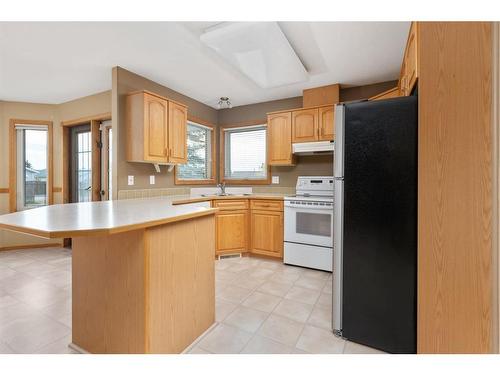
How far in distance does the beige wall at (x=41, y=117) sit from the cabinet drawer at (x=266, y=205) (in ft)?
8.61

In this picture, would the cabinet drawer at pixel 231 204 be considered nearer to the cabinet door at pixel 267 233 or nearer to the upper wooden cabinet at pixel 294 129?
the cabinet door at pixel 267 233

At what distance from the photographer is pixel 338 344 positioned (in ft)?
5.38

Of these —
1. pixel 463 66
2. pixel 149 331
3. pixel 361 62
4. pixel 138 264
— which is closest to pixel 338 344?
pixel 149 331

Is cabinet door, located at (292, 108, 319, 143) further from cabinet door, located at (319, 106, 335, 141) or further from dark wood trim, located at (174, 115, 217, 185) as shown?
dark wood trim, located at (174, 115, 217, 185)

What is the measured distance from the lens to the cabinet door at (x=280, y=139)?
3522mm

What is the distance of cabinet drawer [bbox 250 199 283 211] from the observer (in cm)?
332

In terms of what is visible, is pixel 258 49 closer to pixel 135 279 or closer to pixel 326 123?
pixel 326 123

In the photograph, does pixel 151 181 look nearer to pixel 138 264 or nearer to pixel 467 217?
pixel 138 264

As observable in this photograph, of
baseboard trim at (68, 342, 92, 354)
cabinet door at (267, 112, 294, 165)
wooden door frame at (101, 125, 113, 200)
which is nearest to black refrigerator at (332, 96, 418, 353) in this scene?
baseboard trim at (68, 342, 92, 354)

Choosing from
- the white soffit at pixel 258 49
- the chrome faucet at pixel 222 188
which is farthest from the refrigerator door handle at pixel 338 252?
the chrome faucet at pixel 222 188

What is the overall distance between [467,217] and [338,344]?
1123mm

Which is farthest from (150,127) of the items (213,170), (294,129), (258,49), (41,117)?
(41,117)

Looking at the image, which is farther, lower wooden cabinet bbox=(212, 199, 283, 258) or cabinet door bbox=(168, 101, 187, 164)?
lower wooden cabinet bbox=(212, 199, 283, 258)

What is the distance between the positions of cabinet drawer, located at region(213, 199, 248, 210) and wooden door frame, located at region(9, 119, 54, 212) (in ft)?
9.71
